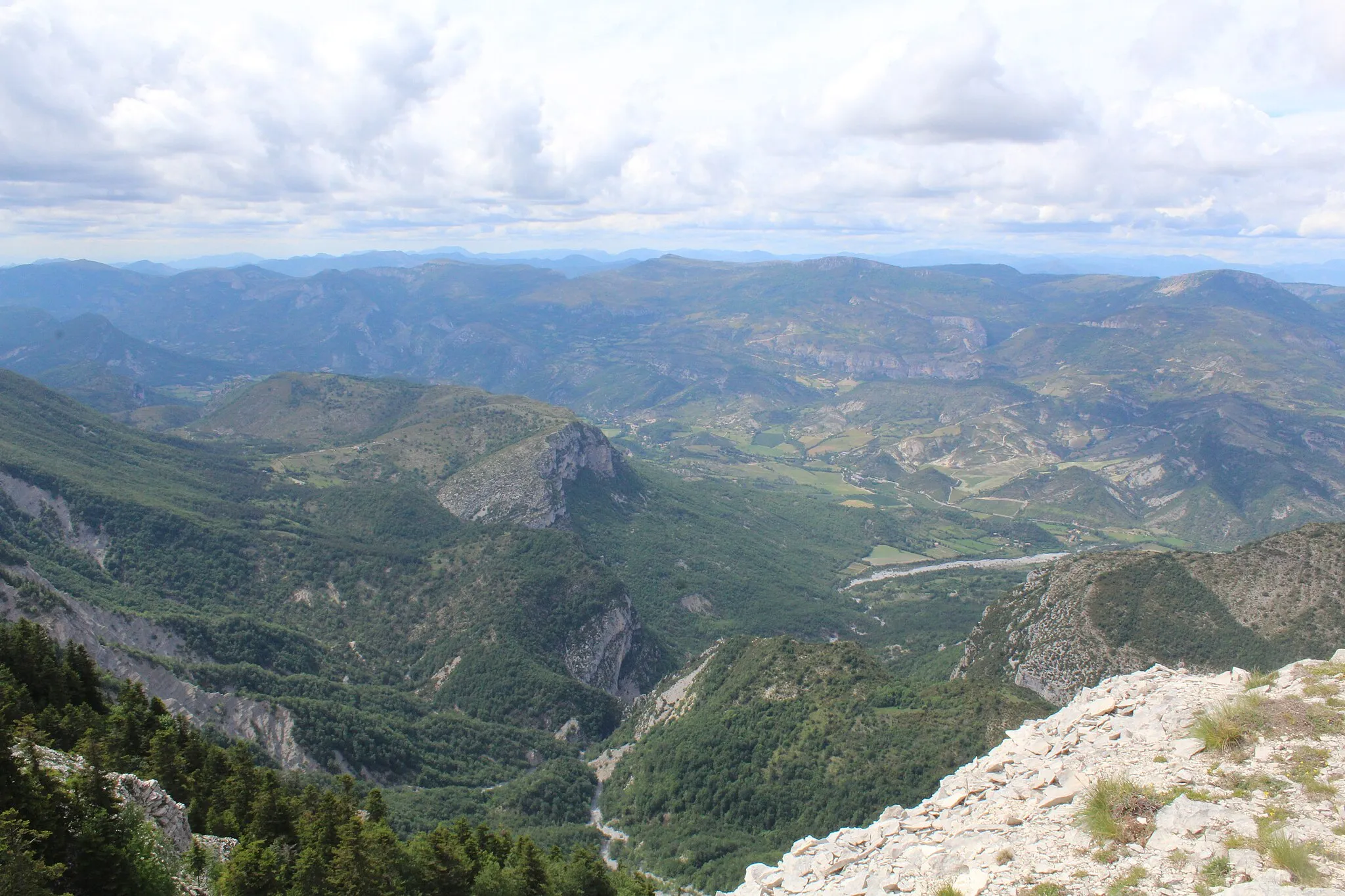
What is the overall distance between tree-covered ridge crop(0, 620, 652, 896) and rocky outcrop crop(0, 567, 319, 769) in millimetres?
50649

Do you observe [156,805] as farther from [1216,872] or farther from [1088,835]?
[1216,872]

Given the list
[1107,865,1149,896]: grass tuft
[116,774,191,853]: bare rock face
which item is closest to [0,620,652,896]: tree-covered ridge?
[116,774,191,853]: bare rock face

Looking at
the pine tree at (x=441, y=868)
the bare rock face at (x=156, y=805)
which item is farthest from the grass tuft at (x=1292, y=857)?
the bare rock face at (x=156, y=805)

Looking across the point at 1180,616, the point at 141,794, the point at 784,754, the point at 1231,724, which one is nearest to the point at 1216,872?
the point at 1231,724

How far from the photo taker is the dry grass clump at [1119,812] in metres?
25.2

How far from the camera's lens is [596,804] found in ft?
453

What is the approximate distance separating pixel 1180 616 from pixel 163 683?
181210 mm

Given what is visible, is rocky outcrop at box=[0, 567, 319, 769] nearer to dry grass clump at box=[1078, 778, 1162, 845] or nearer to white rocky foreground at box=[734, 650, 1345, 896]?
white rocky foreground at box=[734, 650, 1345, 896]

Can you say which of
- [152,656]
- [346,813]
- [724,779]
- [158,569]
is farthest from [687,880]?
[158,569]

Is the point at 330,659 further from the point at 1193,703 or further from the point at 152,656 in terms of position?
the point at 1193,703

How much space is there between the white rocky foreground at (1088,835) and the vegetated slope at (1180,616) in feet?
372

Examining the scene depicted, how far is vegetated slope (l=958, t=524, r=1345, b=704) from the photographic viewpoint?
444ft

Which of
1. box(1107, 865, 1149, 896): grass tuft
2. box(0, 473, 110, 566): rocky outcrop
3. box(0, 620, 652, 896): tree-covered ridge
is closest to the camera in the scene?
box(1107, 865, 1149, 896): grass tuft

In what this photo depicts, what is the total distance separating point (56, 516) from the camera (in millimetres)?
196000
